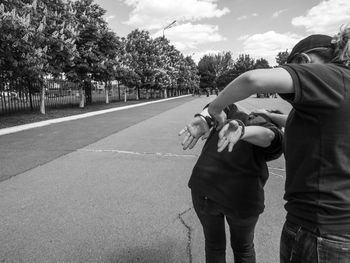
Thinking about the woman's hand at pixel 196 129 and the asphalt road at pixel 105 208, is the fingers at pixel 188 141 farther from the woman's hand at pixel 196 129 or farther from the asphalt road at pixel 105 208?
the asphalt road at pixel 105 208

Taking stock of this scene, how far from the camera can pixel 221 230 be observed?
2.37 meters

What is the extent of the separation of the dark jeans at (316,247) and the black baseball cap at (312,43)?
0.82m

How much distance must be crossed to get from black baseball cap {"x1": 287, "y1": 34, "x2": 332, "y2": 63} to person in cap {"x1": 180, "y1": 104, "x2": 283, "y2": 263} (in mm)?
522

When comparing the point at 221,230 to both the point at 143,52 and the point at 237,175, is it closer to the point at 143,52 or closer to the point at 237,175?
the point at 237,175

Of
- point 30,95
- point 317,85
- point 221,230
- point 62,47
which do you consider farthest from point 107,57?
point 317,85

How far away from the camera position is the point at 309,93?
1.34 m

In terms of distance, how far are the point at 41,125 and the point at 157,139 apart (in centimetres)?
614

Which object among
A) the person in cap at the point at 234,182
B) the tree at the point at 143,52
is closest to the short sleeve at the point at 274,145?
the person in cap at the point at 234,182

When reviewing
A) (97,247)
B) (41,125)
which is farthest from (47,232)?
(41,125)

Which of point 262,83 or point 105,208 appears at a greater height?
point 262,83

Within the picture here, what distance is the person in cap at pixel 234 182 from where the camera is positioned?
6.97 ft

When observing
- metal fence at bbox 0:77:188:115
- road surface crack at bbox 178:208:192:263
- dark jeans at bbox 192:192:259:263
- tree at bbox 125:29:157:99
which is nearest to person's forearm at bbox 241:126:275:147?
dark jeans at bbox 192:192:259:263

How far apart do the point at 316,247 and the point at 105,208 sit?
3.49 meters

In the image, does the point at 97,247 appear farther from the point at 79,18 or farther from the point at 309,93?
the point at 79,18
